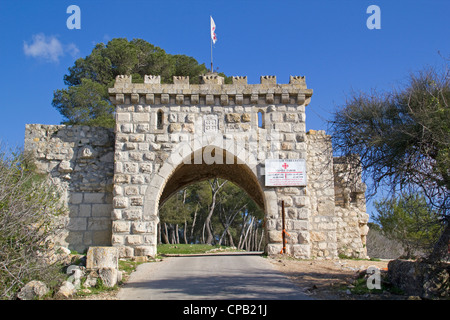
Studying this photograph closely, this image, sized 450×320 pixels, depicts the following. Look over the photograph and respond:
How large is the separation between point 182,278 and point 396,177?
4035 millimetres

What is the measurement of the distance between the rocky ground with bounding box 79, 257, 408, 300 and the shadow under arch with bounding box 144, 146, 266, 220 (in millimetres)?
2612

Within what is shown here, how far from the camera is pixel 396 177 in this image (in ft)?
23.2

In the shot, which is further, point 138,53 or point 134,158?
point 138,53

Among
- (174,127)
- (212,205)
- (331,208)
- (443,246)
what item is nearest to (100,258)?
(443,246)

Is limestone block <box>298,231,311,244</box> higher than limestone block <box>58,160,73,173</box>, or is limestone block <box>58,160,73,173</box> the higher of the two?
limestone block <box>58,160,73,173</box>

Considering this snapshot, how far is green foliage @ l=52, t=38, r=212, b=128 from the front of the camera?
72.9 ft

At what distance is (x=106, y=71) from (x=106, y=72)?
8 centimetres

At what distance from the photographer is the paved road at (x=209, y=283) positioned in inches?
237

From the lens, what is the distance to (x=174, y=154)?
458 inches

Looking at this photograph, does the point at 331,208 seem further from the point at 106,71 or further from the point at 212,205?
the point at 212,205

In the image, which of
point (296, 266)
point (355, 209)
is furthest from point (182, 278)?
point (355, 209)

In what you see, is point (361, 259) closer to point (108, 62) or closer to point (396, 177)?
point (396, 177)

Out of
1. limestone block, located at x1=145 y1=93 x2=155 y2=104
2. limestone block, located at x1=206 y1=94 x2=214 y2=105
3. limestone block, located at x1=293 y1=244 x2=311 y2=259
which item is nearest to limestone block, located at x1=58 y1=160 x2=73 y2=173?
limestone block, located at x1=145 y1=93 x2=155 y2=104

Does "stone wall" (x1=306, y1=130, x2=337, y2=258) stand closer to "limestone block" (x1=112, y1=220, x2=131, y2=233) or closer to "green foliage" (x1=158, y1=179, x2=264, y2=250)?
"limestone block" (x1=112, y1=220, x2=131, y2=233)
